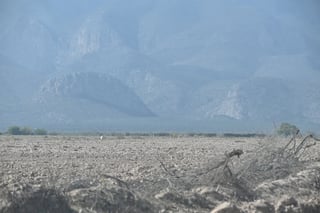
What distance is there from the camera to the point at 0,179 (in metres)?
15.7

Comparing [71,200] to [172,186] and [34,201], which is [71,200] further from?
[172,186]

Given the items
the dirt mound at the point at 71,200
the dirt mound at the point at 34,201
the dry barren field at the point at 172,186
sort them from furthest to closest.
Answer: the dry barren field at the point at 172,186
the dirt mound at the point at 71,200
the dirt mound at the point at 34,201

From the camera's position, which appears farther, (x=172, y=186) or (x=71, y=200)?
(x=172, y=186)

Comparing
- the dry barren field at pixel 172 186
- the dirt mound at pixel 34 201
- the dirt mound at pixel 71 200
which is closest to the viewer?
the dirt mound at pixel 34 201

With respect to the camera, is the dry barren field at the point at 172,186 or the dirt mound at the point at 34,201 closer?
the dirt mound at the point at 34,201

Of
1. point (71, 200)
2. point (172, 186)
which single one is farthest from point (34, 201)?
point (172, 186)

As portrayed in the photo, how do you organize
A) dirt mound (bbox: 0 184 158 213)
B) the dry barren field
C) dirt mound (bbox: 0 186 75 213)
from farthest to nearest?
the dry barren field < dirt mound (bbox: 0 184 158 213) < dirt mound (bbox: 0 186 75 213)

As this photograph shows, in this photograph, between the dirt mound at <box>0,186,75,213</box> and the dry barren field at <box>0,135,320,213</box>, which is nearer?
the dirt mound at <box>0,186,75,213</box>

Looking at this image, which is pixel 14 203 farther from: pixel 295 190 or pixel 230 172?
pixel 295 190

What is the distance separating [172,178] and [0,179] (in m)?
3.85

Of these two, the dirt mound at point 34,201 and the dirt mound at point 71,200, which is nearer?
the dirt mound at point 34,201

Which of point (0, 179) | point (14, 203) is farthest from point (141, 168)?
point (14, 203)

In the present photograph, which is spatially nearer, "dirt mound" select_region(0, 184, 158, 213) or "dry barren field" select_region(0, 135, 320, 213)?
"dirt mound" select_region(0, 184, 158, 213)

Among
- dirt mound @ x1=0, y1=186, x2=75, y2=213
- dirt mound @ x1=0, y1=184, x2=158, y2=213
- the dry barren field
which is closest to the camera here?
dirt mound @ x1=0, y1=186, x2=75, y2=213
